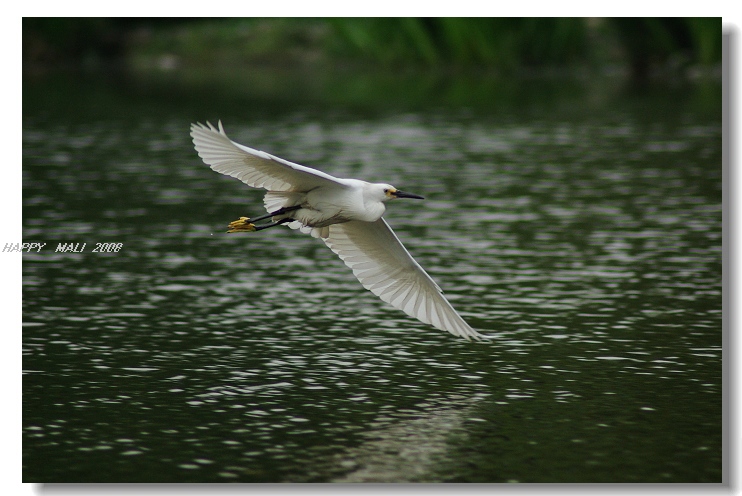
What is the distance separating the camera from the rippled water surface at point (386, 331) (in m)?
9.19

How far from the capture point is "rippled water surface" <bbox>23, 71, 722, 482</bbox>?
30.1 ft

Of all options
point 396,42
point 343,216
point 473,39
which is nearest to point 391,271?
point 343,216

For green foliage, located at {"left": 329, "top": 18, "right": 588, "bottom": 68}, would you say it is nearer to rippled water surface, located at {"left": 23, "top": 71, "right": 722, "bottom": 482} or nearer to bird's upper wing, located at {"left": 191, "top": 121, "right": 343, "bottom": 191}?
rippled water surface, located at {"left": 23, "top": 71, "right": 722, "bottom": 482}

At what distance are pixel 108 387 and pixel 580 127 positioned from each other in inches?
856

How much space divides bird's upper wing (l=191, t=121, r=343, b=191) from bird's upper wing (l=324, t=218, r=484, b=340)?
2.79 feet

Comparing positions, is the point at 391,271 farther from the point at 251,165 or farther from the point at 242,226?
the point at 251,165

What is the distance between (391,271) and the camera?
34.7 ft

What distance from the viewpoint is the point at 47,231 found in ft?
60.1

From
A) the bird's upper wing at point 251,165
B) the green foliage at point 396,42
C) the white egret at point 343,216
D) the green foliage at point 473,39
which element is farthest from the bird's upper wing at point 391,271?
the green foliage at point 473,39

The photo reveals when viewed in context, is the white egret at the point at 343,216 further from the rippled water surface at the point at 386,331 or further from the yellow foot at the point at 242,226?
the rippled water surface at the point at 386,331

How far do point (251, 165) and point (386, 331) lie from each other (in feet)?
12.2

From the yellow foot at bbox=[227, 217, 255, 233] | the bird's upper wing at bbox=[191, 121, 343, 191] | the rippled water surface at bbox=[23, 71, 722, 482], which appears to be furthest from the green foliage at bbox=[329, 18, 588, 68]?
the bird's upper wing at bbox=[191, 121, 343, 191]
